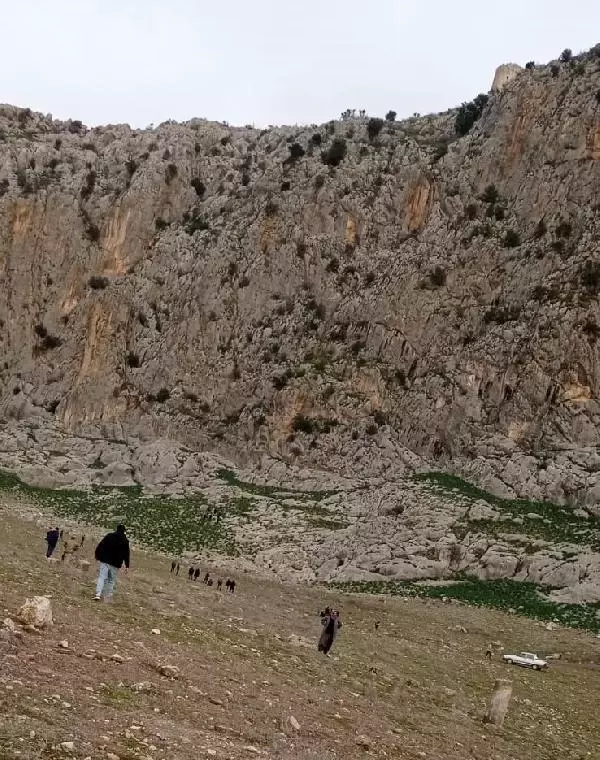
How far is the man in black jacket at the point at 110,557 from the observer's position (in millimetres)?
15289

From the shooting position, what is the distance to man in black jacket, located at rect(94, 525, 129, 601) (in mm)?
15289

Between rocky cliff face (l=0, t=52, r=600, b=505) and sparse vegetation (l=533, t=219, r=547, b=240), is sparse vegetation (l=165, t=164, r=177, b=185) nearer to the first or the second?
rocky cliff face (l=0, t=52, r=600, b=505)

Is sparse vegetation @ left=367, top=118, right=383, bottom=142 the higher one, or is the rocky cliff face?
sparse vegetation @ left=367, top=118, right=383, bottom=142

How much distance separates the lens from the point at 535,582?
3184 centimetres

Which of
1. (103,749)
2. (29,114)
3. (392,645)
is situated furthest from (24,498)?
(29,114)

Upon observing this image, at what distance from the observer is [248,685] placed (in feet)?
37.9

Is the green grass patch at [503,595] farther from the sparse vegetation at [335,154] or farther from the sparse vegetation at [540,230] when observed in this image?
the sparse vegetation at [335,154]

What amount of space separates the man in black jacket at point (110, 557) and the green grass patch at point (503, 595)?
19.4 metres

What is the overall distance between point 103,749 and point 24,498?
4400 centimetres

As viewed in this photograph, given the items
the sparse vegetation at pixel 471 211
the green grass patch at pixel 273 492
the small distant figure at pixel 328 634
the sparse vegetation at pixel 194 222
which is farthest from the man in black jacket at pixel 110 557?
the sparse vegetation at pixel 194 222

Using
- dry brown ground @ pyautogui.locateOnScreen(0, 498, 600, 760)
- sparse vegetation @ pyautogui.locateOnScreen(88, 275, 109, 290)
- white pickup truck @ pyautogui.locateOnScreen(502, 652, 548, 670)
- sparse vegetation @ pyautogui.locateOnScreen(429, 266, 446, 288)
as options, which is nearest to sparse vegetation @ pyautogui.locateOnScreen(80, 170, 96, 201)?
sparse vegetation @ pyautogui.locateOnScreen(88, 275, 109, 290)

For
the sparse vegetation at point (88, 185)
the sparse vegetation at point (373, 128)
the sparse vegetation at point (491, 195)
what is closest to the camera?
the sparse vegetation at point (491, 195)

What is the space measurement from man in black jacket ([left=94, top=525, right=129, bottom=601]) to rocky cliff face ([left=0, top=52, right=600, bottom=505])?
103 feet

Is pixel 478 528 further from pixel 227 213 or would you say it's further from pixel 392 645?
pixel 227 213
